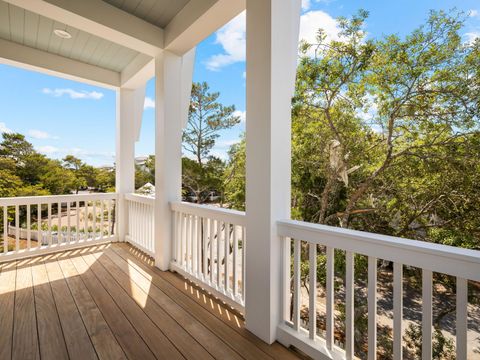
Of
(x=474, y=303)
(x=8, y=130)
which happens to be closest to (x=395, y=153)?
(x=474, y=303)

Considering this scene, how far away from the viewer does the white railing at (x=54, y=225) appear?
352 centimetres

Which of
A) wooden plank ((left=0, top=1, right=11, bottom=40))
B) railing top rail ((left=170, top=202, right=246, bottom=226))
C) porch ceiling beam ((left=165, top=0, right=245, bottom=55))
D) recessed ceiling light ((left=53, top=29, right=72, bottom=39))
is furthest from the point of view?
recessed ceiling light ((left=53, top=29, right=72, bottom=39))

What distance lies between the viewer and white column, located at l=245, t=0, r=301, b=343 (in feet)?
5.47

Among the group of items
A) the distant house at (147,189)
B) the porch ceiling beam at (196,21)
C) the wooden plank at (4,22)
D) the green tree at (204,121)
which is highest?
the wooden plank at (4,22)

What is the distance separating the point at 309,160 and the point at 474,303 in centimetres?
238

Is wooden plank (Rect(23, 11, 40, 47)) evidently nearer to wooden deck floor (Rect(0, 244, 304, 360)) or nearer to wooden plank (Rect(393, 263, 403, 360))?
wooden deck floor (Rect(0, 244, 304, 360))

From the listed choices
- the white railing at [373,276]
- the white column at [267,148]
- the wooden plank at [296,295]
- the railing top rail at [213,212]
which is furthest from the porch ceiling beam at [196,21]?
the wooden plank at [296,295]

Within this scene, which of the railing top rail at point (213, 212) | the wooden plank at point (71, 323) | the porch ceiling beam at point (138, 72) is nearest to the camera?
the wooden plank at point (71, 323)

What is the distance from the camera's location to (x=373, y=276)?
1.30 m

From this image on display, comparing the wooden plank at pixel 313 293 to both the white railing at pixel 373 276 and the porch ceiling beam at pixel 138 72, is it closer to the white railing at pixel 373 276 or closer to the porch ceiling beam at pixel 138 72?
the white railing at pixel 373 276

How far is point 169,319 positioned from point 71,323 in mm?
768

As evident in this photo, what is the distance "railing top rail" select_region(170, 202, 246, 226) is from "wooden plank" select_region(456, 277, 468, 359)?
1350 mm

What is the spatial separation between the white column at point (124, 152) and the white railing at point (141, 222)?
0.13m

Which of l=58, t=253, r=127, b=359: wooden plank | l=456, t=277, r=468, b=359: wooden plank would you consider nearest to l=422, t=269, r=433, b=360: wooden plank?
l=456, t=277, r=468, b=359: wooden plank
